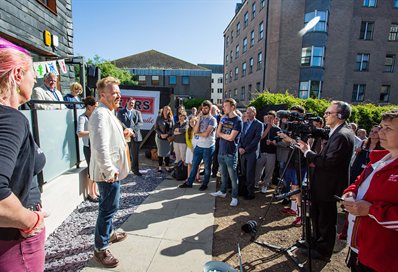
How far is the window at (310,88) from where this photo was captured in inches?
811

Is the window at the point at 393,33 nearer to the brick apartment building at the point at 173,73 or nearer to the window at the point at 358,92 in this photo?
the window at the point at 358,92

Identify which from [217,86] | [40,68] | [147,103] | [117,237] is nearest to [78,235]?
[117,237]

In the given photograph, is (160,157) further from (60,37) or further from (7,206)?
(7,206)

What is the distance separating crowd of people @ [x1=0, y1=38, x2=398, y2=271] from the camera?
1.17m

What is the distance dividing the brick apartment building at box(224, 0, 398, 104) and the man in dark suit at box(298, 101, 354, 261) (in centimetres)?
1706

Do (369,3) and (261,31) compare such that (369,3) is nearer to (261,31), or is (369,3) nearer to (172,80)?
(261,31)

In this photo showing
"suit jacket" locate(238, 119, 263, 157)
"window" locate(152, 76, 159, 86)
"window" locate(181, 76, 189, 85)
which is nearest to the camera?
"suit jacket" locate(238, 119, 263, 157)

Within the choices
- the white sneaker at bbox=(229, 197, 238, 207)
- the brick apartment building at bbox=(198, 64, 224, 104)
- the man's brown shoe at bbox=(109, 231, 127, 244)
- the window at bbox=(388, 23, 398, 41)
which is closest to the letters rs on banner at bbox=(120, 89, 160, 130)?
the white sneaker at bbox=(229, 197, 238, 207)

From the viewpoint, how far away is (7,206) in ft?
3.43

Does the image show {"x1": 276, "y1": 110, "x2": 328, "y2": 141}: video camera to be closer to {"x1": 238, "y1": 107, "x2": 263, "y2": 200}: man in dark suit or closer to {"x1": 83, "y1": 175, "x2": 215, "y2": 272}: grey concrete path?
{"x1": 238, "y1": 107, "x2": 263, "y2": 200}: man in dark suit

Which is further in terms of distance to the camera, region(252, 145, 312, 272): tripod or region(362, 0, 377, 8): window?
region(362, 0, 377, 8): window

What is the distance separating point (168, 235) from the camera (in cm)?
342

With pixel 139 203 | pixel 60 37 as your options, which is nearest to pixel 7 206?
pixel 139 203

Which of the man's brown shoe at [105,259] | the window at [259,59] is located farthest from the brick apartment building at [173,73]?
the man's brown shoe at [105,259]
